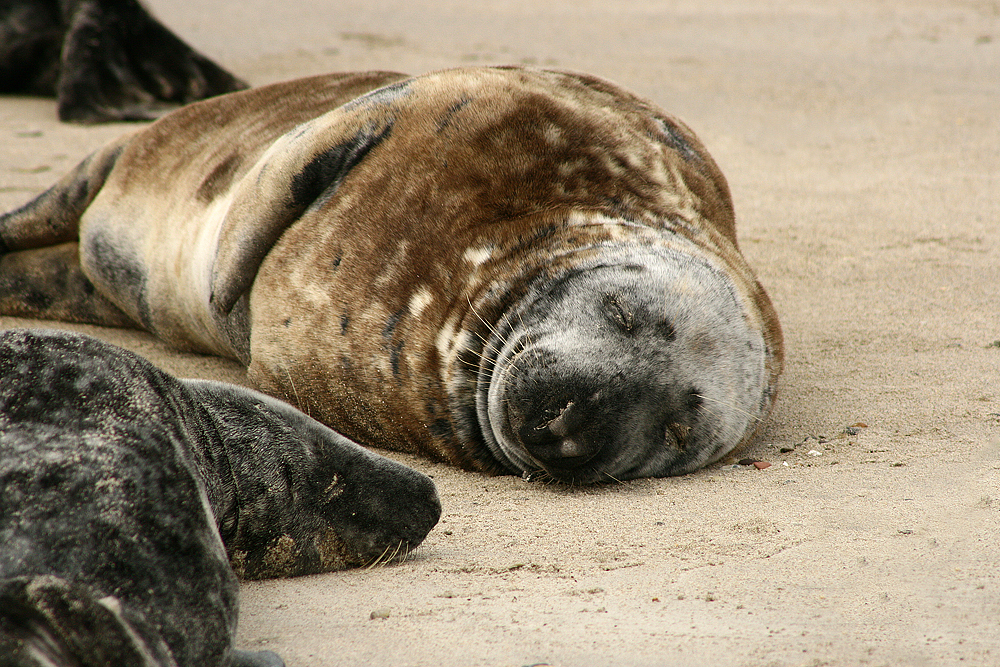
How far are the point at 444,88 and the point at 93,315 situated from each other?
6.32 feet

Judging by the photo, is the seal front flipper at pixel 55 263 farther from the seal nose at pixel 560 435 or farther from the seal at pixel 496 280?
the seal nose at pixel 560 435

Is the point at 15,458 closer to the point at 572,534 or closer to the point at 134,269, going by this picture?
the point at 572,534

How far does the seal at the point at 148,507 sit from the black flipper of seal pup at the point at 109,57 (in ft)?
18.2

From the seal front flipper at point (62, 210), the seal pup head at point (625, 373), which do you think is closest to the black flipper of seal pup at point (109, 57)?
the seal front flipper at point (62, 210)

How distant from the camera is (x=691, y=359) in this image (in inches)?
111

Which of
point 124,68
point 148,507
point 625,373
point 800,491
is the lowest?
point 124,68

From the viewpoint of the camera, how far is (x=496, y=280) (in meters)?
3.01

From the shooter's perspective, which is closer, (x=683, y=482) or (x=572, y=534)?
(x=572, y=534)

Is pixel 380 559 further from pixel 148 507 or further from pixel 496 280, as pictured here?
pixel 496 280

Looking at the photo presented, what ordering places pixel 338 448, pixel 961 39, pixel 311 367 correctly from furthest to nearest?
pixel 961 39
pixel 311 367
pixel 338 448

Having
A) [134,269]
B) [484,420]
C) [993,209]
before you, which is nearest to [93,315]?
[134,269]

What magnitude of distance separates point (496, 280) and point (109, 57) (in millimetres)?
5367

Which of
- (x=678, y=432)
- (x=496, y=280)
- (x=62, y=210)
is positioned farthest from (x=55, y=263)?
(x=678, y=432)

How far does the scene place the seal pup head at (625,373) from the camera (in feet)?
8.86
